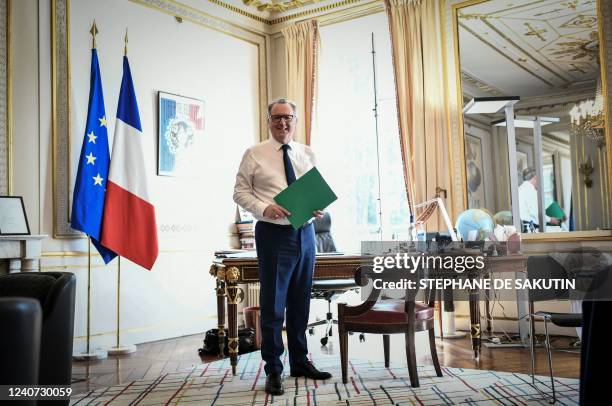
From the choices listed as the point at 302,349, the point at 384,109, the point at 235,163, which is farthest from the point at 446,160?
the point at 302,349

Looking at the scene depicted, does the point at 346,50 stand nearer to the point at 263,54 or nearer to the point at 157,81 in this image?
the point at 263,54

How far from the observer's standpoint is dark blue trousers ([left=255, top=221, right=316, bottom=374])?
3.54m

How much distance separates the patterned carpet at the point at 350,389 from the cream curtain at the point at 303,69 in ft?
11.3

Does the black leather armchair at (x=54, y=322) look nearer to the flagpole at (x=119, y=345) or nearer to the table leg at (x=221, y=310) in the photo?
the table leg at (x=221, y=310)

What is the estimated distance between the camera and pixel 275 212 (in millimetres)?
3410

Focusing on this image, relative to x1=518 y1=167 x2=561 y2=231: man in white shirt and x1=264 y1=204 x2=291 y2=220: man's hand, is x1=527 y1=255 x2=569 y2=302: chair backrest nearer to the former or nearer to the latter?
x1=264 y1=204 x2=291 y2=220: man's hand

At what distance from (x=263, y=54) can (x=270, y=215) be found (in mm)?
4373

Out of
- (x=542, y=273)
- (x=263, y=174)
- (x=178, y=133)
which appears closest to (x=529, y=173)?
(x=542, y=273)

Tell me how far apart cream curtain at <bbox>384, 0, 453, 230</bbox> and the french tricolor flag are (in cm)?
259

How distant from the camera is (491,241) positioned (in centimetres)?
476

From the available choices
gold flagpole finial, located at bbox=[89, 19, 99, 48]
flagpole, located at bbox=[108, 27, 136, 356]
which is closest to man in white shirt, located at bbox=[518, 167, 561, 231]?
flagpole, located at bbox=[108, 27, 136, 356]

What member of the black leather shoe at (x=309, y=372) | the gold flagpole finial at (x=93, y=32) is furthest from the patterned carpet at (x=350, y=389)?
the gold flagpole finial at (x=93, y=32)

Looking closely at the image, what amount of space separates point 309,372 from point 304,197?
45.8 inches

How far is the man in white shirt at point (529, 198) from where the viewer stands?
5500 millimetres
